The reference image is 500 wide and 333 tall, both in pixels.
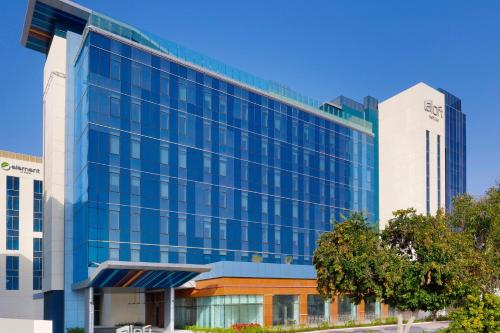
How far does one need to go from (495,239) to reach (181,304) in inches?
1038

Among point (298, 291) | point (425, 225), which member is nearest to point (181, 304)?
point (298, 291)

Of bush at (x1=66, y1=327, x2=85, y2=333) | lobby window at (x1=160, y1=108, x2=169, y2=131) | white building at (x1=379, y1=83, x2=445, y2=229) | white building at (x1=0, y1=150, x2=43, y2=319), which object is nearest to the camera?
bush at (x1=66, y1=327, x2=85, y2=333)

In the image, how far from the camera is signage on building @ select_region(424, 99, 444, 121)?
7762 centimetres

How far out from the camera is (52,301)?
5322cm

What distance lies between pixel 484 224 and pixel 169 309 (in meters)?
26.1

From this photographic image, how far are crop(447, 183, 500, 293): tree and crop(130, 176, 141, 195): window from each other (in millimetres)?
26943

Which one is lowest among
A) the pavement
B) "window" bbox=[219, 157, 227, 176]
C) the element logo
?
the pavement

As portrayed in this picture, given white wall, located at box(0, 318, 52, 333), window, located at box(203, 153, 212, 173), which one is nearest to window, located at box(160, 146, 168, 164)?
window, located at box(203, 153, 212, 173)

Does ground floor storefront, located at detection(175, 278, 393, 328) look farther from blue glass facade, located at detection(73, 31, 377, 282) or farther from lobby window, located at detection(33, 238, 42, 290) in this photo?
lobby window, located at detection(33, 238, 42, 290)

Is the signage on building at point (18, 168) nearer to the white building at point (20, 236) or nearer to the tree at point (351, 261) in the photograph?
the white building at point (20, 236)

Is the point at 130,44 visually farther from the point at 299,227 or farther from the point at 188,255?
the point at 299,227

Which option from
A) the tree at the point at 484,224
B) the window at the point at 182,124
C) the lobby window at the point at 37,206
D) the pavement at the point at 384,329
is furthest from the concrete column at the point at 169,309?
the lobby window at the point at 37,206

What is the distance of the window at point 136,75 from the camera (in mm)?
51969

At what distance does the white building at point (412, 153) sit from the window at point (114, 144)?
4114cm
